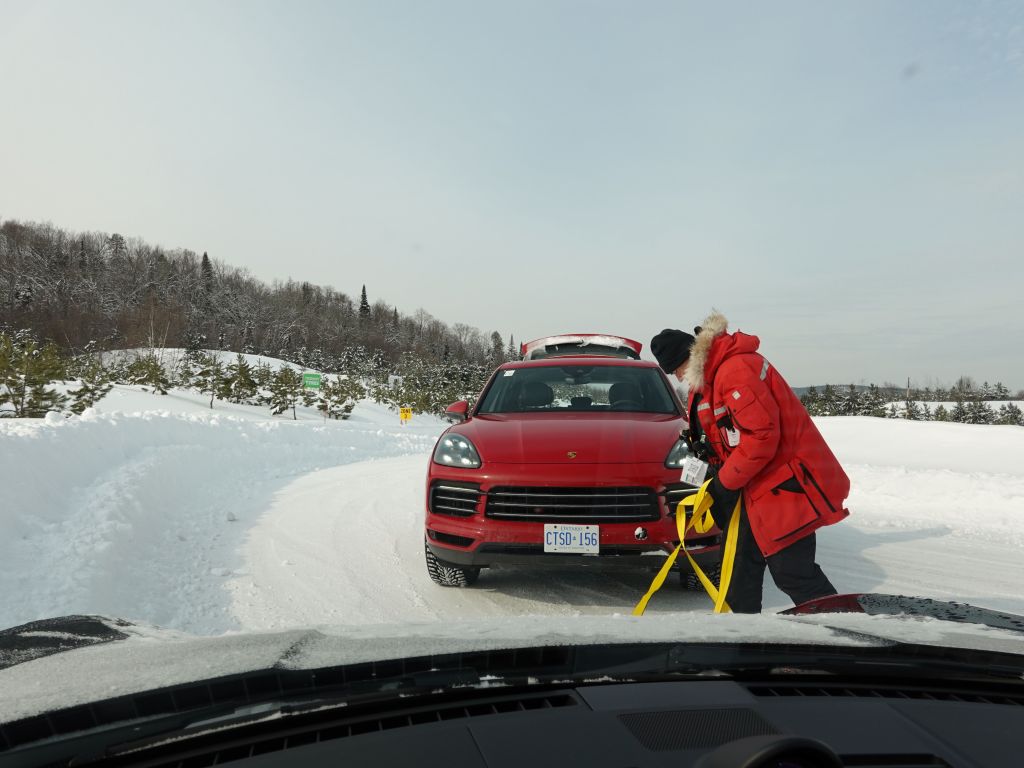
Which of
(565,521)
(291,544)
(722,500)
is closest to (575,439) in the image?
(565,521)

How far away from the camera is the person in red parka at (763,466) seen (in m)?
3.04

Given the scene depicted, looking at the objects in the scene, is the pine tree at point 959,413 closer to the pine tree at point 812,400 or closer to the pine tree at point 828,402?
the pine tree at point 828,402

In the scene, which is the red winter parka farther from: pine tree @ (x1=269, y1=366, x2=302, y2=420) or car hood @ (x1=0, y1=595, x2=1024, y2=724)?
pine tree @ (x1=269, y1=366, x2=302, y2=420)

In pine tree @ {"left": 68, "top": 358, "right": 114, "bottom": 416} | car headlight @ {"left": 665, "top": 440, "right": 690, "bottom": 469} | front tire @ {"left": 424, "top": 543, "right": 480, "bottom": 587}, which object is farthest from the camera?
pine tree @ {"left": 68, "top": 358, "right": 114, "bottom": 416}

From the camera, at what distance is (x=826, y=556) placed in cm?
535

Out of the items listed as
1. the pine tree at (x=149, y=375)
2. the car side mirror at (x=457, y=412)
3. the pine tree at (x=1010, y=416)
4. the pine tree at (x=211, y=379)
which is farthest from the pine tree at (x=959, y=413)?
the car side mirror at (x=457, y=412)

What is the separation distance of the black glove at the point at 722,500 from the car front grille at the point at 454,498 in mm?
1388

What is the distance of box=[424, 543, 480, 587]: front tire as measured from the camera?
4160 mm

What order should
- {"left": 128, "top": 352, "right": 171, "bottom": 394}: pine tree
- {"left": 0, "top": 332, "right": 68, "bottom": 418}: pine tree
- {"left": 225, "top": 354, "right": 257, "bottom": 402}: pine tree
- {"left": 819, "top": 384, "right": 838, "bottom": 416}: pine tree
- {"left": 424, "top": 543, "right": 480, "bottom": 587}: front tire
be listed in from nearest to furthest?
{"left": 424, "top": 543, "right": 480, "bottom": 587}: front tire < {"left": 0, "top": 332, "right": 68, "bottom": 418}: pine tree < {"left": 128, "top": 352, "right": 171, "bottom": 394}: pine tree < {"left": 225, "top": 354, "right": 257, "bottom": 402}: pine tree < {"left": 819, "top": 384, "right": 838, "bottom": 416}: pine tree

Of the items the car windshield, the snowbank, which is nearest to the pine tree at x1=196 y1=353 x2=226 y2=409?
the snowbank

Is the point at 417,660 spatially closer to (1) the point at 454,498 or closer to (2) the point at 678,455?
(1) the point at 454,498

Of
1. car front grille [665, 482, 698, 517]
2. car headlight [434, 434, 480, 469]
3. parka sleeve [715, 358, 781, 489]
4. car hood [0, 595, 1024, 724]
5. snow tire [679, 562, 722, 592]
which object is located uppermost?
parka sleeve [715, 358, 781, 489]

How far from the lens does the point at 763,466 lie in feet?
10.1

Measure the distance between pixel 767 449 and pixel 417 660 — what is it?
2.26m
